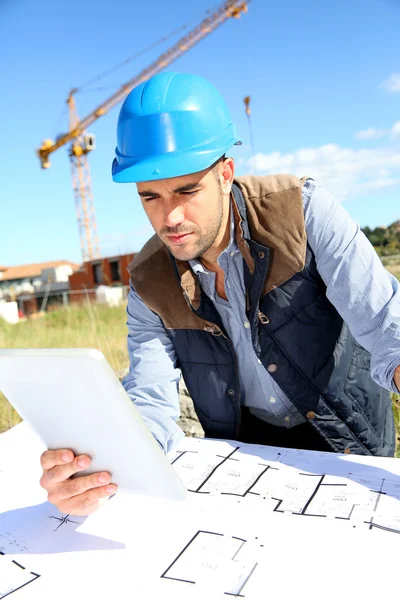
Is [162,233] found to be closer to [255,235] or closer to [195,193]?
[195,193]

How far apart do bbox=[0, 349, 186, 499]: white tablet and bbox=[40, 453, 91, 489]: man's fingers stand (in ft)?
0.06

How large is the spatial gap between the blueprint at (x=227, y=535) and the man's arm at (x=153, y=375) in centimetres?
23

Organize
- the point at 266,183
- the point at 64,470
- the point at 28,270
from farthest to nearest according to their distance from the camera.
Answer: the point at 28,270, the point at 266,183, the point at 64,470

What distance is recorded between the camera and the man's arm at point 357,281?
142 centimetres

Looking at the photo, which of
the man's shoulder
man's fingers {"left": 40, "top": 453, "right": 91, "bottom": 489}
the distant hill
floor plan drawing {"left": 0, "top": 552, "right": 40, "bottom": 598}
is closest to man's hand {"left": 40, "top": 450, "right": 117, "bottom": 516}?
man's fingers {"left": 40, "top": 453, "right": 91, "bottom": 489}

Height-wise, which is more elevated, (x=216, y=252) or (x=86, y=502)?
(x=216, y=252)

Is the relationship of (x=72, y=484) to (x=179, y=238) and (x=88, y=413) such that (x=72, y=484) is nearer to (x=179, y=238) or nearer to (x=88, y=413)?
(x=88, y=413)

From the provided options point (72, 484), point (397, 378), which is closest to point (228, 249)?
point (397, 378)

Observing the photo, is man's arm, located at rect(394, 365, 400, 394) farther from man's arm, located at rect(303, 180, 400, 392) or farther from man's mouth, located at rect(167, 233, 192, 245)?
man's mouth, located at rect(167, 233, 192, 245)

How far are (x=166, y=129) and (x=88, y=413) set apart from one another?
866mm

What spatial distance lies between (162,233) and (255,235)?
307 mm

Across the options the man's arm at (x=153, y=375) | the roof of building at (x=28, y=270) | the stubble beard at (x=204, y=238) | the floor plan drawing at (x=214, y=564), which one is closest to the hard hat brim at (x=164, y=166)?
the stubble beard at (x=204, y=238)

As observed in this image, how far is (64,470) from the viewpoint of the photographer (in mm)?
1178

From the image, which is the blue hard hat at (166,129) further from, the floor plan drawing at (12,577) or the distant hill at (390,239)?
the distant hill at (390,239)
